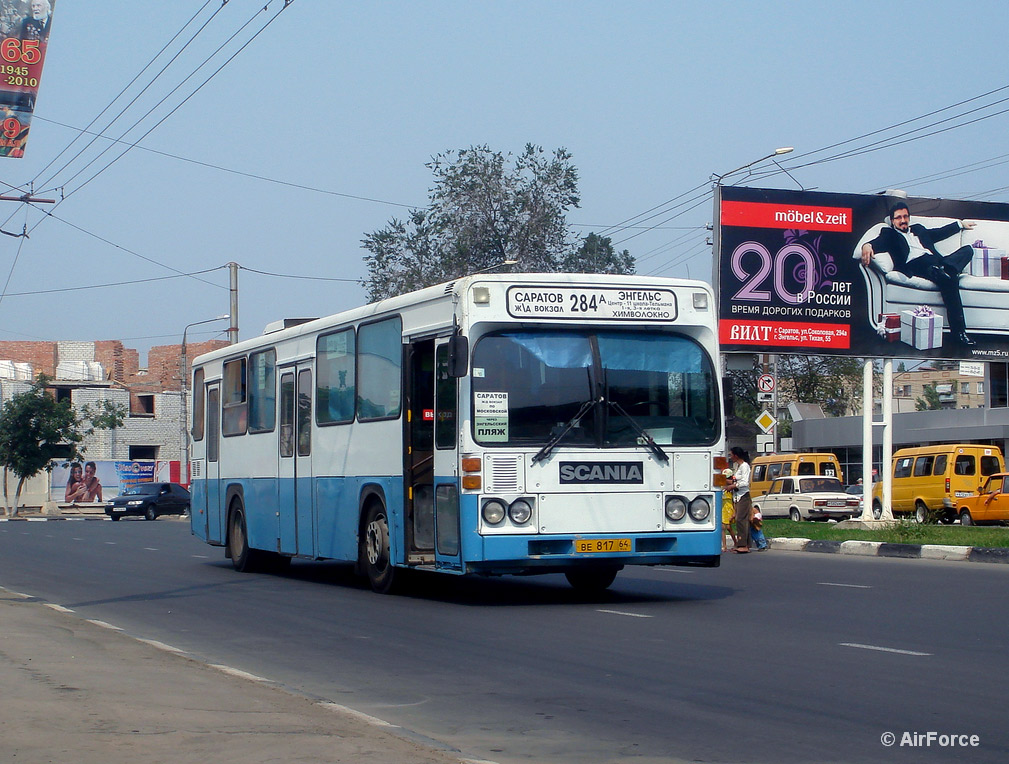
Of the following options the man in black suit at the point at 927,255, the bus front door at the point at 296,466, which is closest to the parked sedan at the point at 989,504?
the man in black suit at the point at 927,255

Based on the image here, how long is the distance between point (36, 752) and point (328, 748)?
1.26m

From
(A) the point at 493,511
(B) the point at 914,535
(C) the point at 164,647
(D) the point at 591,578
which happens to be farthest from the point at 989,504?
(C) the point at 164,647

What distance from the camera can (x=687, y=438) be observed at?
1276cm

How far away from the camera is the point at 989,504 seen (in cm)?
3297

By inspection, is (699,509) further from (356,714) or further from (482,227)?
(482,227)

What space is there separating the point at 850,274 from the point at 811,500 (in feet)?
33.2

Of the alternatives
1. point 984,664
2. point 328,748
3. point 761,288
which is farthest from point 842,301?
point 328,748

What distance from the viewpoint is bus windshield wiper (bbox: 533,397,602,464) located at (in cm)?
1220

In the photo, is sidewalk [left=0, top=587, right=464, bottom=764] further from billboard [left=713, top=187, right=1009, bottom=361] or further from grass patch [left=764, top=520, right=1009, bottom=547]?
billboard [left=713, top=187, right=1009, bottom=361]

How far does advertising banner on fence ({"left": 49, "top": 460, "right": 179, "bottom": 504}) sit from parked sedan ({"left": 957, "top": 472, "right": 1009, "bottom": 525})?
138ft

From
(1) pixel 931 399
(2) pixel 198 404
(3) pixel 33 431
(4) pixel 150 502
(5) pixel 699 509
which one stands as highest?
(1) pixel 931 399

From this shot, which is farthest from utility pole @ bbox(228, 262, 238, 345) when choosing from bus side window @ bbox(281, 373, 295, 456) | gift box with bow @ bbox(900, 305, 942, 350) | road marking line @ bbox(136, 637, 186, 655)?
road marking line @ bbox(136, 637, 186, 655)

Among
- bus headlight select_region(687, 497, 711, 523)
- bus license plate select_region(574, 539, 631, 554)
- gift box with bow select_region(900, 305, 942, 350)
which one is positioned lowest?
bus license plate select_region(574, 539, 631, 554)

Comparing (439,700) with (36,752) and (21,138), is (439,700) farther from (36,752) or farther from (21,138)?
(21,138)
